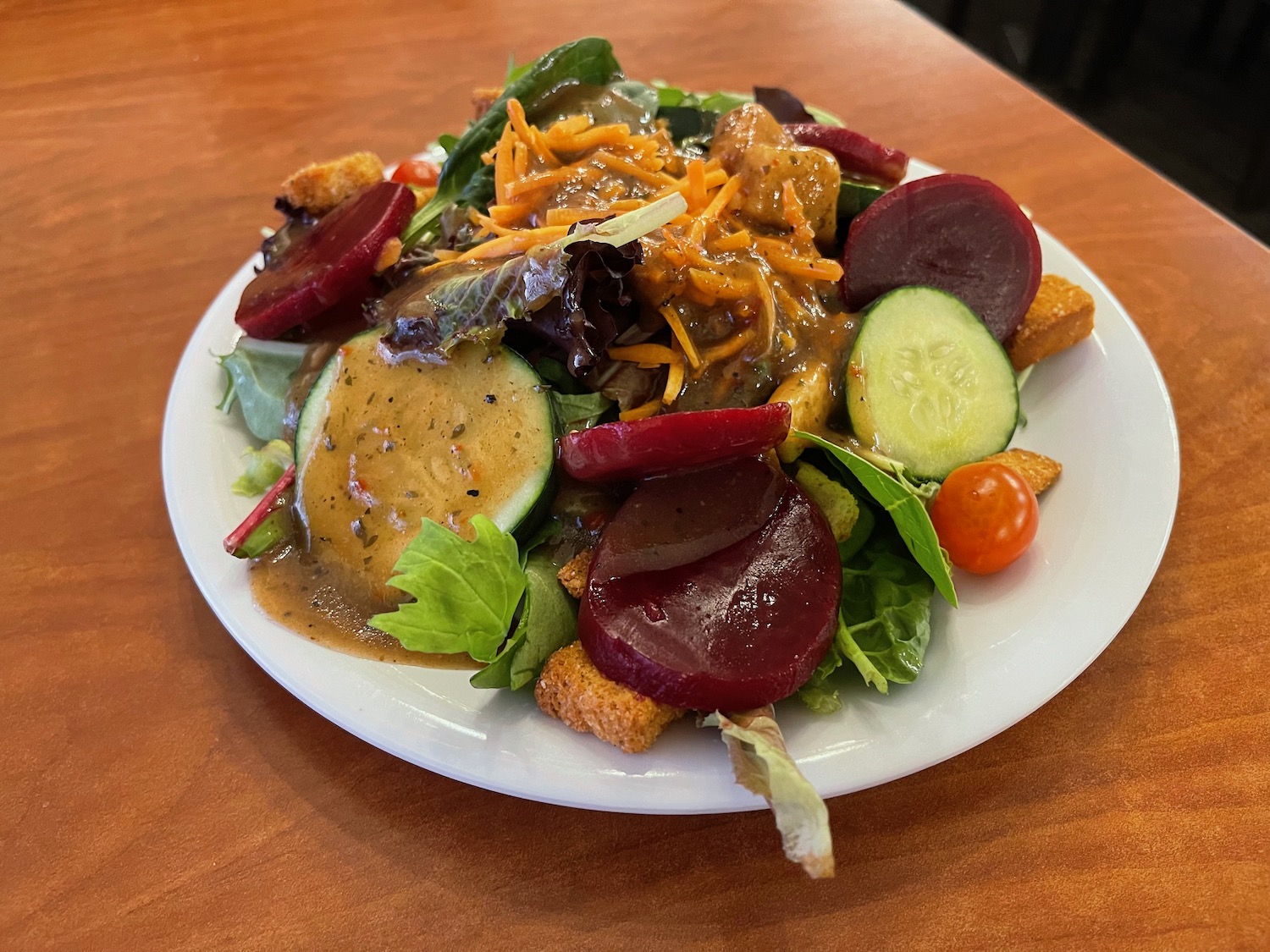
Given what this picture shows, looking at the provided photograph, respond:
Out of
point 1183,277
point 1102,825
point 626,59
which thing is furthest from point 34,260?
point 1183,277

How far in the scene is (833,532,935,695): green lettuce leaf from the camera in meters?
1.69

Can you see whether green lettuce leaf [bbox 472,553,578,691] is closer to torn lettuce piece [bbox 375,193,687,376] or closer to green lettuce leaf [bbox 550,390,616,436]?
green lettuce leaf [bbox 550,390,616,436]

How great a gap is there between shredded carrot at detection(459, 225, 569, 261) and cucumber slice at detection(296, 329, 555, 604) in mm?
260

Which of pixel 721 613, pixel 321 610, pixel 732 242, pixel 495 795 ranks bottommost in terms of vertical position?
pixel 495 795

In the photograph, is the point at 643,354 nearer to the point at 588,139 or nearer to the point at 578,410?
the point at 578,410

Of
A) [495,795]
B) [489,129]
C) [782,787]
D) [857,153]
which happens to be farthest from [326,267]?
[782,787]

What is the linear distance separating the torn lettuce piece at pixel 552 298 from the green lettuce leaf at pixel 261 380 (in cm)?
44

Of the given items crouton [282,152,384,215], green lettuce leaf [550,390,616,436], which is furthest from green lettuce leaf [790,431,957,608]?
crouton [282,152,384,215]

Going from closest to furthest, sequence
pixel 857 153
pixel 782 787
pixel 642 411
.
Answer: pixel 782 787, pixel 642 411, pixel 857 153

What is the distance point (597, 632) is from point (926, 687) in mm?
656

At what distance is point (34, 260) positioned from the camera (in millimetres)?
3346

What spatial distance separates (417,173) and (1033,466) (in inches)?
90.7

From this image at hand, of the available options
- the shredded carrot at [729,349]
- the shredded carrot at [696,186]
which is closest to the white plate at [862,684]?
the shredded carrot at [729,349]

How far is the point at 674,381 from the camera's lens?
2068 mm
